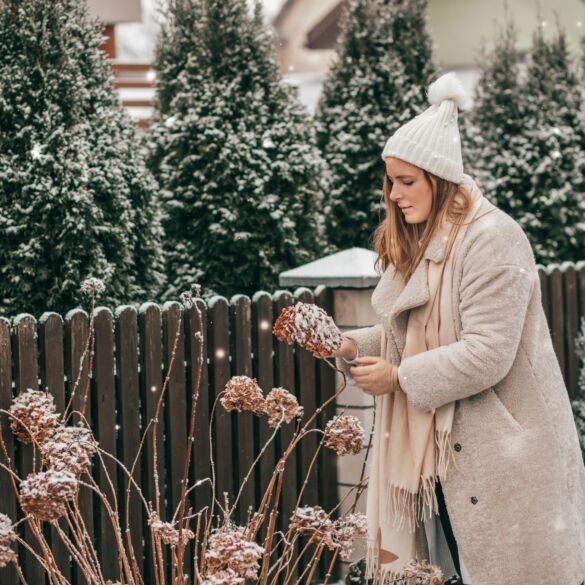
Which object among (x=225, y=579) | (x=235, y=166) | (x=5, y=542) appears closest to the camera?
(x=225, y=579)

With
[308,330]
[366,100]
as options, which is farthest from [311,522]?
[366,100]

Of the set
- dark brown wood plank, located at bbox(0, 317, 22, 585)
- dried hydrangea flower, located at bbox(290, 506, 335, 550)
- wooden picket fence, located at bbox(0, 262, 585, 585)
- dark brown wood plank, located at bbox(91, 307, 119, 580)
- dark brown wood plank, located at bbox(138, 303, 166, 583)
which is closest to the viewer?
dried hydrangea flower, located at bbox(290, 506, 335, 550)

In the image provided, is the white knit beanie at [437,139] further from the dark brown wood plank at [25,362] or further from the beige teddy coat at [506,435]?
the dark brown wood plank at [25,362]

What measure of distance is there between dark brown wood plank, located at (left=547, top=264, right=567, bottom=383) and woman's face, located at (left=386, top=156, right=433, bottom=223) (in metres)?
3.25

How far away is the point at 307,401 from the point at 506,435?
6.12 feet

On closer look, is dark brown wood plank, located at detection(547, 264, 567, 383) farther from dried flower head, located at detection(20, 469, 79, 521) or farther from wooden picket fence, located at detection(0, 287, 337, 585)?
dried flower head, located at detection(20, 469, 79, 521)

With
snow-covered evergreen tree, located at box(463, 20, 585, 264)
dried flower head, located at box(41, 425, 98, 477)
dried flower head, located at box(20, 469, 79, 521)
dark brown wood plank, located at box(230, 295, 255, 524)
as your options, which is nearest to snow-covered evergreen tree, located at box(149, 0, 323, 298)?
dark brown wood plank, located at box(230, 295, 255, 524)

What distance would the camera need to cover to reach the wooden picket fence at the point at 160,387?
328 cm

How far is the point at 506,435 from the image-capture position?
96.7 inches

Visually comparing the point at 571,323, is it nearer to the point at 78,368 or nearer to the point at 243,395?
the point at 78,368

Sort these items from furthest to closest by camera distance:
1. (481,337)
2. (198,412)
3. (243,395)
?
1. (198,412)
2. (481,337)
3. (243,395)

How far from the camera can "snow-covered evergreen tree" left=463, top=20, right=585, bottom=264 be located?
8.21 metres

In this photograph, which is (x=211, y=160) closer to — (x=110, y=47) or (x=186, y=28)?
(x=186, y=28)

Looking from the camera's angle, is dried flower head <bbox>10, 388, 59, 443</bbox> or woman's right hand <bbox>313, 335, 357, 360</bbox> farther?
woman's right hand <bbox>313, 335, 357, 360</bbox>
